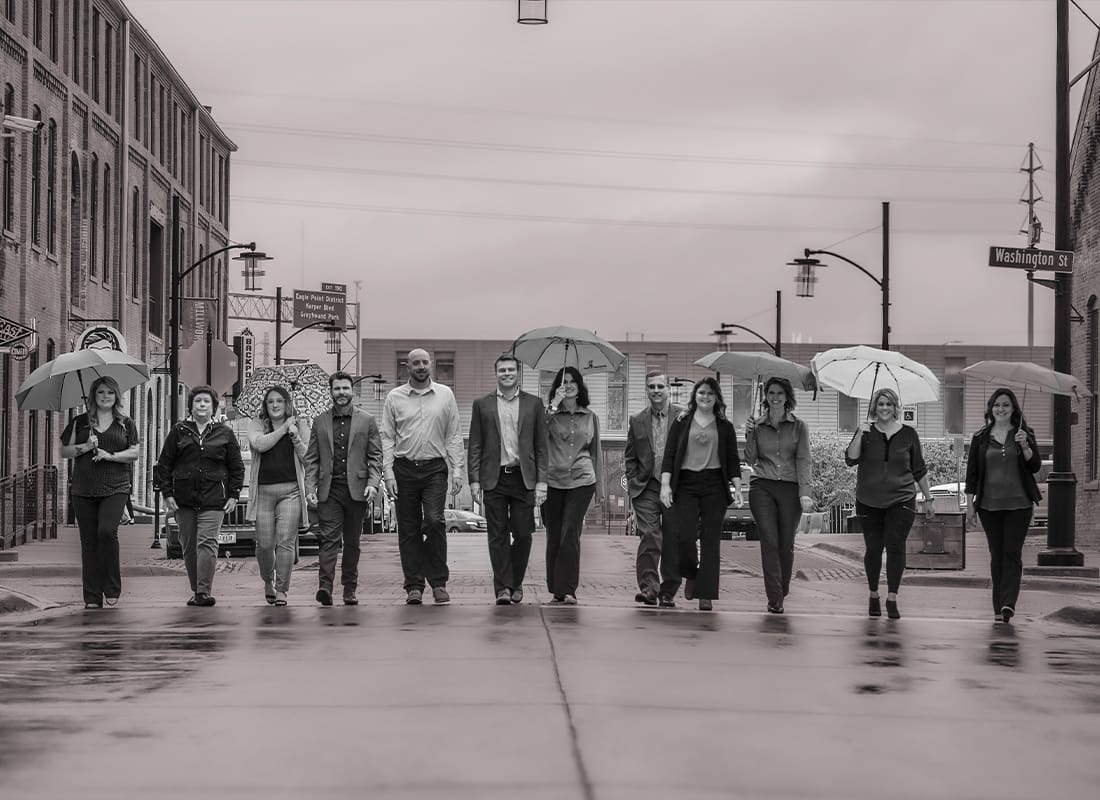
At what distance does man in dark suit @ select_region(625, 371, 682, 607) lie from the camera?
46.5ft

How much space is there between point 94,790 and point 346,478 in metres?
8.05

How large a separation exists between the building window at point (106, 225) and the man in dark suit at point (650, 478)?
33.3 metres

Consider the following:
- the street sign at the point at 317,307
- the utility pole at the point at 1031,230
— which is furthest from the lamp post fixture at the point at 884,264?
the street sign at the point at 317,307

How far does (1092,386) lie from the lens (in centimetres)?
2916

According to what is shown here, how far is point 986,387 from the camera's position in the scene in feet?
266

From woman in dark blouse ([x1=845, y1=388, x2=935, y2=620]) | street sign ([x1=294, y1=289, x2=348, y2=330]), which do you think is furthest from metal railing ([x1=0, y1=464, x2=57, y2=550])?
street sign ([x1=294, y1=289, x2=348, y2=330])

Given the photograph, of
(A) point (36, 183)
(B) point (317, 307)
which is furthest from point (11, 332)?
(B) point (317, 307)

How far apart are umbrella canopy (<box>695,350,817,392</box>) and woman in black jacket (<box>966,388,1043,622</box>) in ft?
5.38

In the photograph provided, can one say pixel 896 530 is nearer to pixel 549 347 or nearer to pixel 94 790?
pixel 549 347

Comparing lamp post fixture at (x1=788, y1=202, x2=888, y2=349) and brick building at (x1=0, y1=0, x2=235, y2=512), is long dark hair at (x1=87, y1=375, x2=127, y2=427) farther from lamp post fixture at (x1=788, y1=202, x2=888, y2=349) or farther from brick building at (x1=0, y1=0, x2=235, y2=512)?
lamp post fixture at (x1=788, y1=202, x2=888, y2=349)

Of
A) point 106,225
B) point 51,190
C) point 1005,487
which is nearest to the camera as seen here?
point 1005,487

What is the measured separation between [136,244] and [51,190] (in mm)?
11563

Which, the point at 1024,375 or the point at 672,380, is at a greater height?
the point at 672,380

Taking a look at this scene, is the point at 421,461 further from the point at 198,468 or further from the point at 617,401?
the point at 617,401
